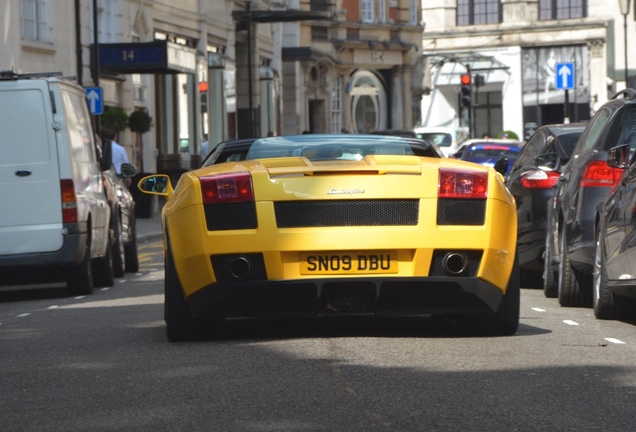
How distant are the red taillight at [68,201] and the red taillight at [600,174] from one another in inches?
214

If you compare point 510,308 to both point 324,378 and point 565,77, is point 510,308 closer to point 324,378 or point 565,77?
point 324,378

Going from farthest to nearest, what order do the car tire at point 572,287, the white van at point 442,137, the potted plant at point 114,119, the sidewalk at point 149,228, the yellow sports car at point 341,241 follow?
the white van at point 442,137
the potted plant at point 114,119
the sidewalk at point 149,228
the car tire at point 572,287
the yellow sports car at point 341,241

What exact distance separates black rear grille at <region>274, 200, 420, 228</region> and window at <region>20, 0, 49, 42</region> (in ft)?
86.5

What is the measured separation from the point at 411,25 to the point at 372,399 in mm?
74149

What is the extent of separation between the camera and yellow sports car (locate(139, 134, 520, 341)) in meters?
9.68

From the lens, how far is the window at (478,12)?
9007cm

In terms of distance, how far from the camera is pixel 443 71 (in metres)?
89.7

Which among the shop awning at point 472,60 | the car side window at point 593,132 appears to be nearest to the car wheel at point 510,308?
the car side window at point 593,132

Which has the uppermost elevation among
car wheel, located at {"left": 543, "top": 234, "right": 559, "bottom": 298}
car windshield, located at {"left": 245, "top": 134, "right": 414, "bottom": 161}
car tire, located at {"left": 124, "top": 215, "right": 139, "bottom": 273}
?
car windshield, located at {"left": 245, "top": 134, "right": 414, "bottom": 161}

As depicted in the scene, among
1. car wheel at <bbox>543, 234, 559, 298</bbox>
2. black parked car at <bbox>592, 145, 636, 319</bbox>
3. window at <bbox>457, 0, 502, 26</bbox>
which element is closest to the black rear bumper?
black parked car at <bbox>592, 145, 636, 319</bbox>

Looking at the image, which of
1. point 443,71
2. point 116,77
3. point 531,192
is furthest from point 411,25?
point 531,192

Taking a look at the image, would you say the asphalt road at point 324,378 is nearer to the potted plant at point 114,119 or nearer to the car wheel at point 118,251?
the car wheel at point 118,251

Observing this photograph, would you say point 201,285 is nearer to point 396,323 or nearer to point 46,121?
point 396,323

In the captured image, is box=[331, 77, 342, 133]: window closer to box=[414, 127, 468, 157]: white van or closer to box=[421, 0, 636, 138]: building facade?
box=[421, 0, 636, 138]: building facade
